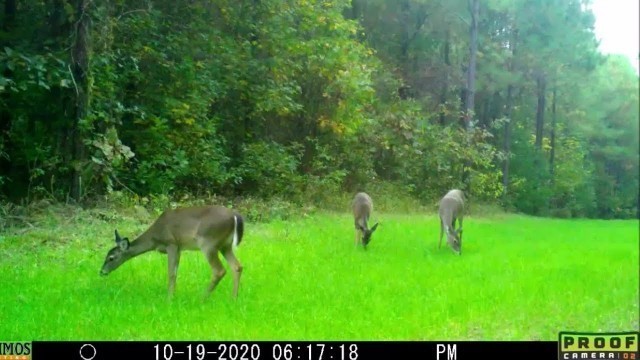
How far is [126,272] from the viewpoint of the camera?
13.6 ft

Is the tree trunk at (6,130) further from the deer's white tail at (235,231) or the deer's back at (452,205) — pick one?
the deer's back at (452,205)

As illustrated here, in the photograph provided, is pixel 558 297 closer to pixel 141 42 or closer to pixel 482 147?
pixel 482 147

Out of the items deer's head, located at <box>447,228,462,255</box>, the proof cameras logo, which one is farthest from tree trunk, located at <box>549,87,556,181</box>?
the proof cameras logo

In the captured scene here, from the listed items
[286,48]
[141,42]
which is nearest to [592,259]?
[286,48]

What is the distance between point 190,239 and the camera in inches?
168

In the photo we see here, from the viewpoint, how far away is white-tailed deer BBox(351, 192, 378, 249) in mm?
4007

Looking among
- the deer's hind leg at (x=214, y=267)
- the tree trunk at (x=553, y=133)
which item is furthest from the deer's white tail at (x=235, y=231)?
the tree trunk at (x=553, y=133)

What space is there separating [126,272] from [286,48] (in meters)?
1.63

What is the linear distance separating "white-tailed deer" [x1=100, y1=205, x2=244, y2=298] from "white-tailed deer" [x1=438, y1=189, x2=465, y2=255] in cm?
127

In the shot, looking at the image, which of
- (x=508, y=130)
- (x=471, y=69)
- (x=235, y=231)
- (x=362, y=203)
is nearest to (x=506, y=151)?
(x=508, y=130)

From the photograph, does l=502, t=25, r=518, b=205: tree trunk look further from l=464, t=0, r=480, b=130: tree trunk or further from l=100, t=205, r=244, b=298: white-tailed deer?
l=100, t=205, r=244, b=298: white-tailed deer

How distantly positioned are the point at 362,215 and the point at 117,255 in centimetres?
150

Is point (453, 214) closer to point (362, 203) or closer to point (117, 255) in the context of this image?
point (362, 203)

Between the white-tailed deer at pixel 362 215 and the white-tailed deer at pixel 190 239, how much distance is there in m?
0.67
